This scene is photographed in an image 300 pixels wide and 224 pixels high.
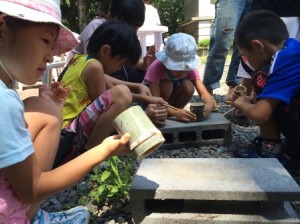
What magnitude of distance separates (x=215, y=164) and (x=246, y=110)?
578 mm

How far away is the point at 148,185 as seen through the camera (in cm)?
158

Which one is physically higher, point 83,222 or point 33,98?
point 33,98

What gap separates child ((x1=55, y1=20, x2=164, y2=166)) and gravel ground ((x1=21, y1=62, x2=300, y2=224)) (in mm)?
207

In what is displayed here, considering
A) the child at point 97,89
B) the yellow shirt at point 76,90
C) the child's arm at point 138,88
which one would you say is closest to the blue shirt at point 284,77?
the child at point 97,89

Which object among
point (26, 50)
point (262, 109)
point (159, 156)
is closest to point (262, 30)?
point (262, 109)

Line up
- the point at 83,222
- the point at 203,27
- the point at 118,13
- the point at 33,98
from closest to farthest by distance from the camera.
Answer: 1. the point at 33,98
2. the point at 83,222
3. the point at 118,13
4. the point at 203,27

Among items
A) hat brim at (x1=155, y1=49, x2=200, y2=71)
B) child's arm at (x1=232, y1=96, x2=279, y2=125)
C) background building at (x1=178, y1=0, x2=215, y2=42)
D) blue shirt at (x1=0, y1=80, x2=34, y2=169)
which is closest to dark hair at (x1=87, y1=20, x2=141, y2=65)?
hat brim at (x1=155, y1=49, x2=200, y2=71)

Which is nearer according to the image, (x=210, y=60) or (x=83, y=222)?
(x=83, y=222)

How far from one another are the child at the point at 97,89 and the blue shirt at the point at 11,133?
905 millimetres

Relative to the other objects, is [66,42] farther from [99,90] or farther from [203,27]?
[203,27]

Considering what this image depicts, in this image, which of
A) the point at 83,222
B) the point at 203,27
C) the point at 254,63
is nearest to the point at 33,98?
the point at 83,222

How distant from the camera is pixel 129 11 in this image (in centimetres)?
322

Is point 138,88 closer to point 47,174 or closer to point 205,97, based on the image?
point 205,97

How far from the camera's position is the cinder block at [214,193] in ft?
4.89
